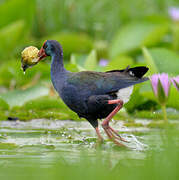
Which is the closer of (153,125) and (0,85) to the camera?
(153,125)

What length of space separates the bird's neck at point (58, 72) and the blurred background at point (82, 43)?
2.55 feet

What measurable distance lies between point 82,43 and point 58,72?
259 centimetres

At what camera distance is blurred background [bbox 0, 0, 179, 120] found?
3.96 meters

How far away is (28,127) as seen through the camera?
346 centimetres

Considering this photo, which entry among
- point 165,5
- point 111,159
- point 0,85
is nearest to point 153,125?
point 111,159

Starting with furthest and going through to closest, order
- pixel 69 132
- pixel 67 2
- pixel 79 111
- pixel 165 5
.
Answer: 1. pixel 165 5
2. pixel 67 2
3. pixel 69 132
4. pixel 79 111

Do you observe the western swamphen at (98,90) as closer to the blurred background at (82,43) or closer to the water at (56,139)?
the water at (56,139)

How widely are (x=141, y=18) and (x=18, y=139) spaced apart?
3296mm

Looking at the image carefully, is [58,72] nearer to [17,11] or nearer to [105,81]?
[105,81]

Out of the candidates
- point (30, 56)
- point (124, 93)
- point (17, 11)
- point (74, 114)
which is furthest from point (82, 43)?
point (124, 93)

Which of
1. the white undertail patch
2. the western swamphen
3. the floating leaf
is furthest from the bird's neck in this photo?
the floating leaf

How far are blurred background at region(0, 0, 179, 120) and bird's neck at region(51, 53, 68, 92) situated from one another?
0.78 m

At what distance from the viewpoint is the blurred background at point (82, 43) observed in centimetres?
396

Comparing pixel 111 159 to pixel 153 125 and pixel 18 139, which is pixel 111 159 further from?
pixel 153 125
